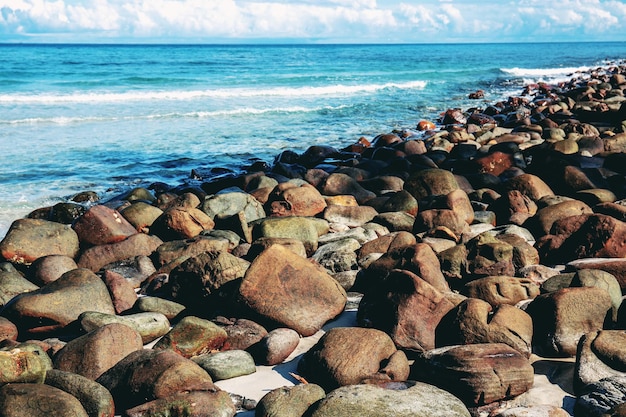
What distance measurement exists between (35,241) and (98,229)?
2.34 ft

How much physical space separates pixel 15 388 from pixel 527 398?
3216mm

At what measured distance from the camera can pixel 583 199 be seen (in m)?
8.39

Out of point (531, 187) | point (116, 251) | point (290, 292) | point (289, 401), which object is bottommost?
point (116, 251)

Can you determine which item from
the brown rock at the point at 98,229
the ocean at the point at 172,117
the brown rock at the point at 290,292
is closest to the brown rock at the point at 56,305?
the brown rock at the point at 290,292

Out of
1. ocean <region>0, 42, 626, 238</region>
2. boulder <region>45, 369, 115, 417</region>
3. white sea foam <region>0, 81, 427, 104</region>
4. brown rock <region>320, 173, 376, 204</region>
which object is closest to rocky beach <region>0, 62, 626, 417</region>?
boulder <region>45, 369, 115, 417</region>

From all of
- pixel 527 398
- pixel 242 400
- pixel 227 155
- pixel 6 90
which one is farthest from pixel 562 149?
pixel 6 90

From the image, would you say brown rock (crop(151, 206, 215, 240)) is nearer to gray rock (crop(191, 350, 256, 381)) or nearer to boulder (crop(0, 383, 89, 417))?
gray rock (crop(191, 350, 256, 381))

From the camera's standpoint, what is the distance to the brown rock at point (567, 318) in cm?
455

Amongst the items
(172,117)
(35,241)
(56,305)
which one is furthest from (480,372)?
(172,117)

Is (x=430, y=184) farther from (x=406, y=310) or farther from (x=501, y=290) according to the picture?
(x=406, y=310)

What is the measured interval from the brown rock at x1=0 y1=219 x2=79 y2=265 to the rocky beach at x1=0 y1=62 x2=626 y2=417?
0.7 inches

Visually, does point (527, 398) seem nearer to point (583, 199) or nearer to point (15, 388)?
point (15, 388)

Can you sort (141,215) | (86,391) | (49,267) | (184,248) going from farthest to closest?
1. (141,215)
2. (184,248)
3. (49,267)
4. (86,391)

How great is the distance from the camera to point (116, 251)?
714 cm
